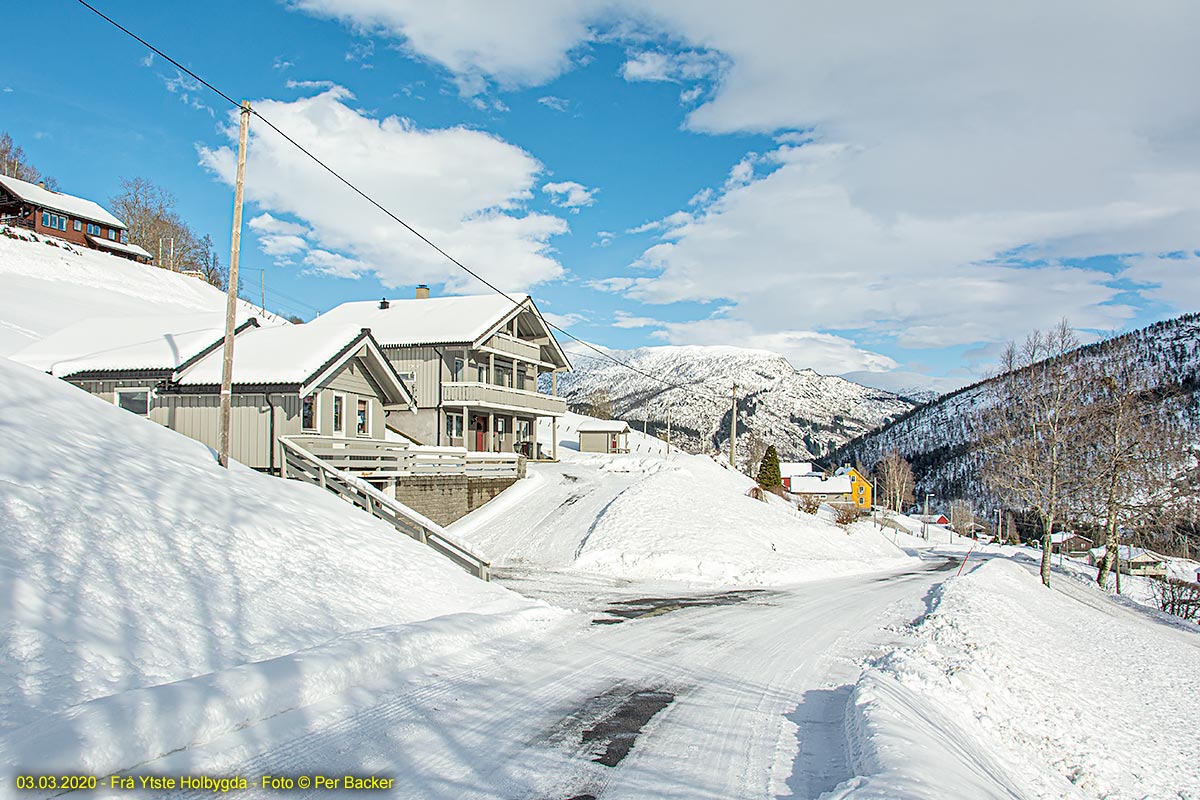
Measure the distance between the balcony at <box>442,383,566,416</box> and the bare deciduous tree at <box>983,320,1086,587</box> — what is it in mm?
24432

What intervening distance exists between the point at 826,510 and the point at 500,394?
3416cm

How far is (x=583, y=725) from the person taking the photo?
6.85 metres

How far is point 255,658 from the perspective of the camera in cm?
763

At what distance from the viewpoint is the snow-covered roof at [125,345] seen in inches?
955

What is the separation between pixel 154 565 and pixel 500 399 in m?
31.1

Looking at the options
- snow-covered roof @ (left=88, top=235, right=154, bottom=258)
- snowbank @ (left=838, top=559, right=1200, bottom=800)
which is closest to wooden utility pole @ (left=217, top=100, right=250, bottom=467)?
snowbank @ (left=838, top=559, right=1200, bottom=800)

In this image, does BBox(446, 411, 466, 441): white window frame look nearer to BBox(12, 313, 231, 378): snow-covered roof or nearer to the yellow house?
BBox(12, 313, 231, 378): snow-covered roof

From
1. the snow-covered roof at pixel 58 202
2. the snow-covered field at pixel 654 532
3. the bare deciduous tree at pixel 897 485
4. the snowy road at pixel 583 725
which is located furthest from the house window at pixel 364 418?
the bare deciduous tree at pixel 897 485

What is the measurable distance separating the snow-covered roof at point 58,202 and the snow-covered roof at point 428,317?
48.6 metres

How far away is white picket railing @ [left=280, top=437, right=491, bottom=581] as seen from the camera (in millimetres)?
15383

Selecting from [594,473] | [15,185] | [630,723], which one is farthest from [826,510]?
[15,185]

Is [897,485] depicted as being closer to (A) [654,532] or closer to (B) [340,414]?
(A) [654,532]

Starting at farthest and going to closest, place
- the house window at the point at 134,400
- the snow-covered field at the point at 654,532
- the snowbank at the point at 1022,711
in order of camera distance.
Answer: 1. the house window at the point at 134,400
2. the snow-covered field at the point at 654,532
3. the snowbank at the point at 1022,711

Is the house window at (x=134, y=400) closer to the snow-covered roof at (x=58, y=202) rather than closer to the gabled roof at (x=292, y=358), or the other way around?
the gabled roof at (x=292, y=358)
